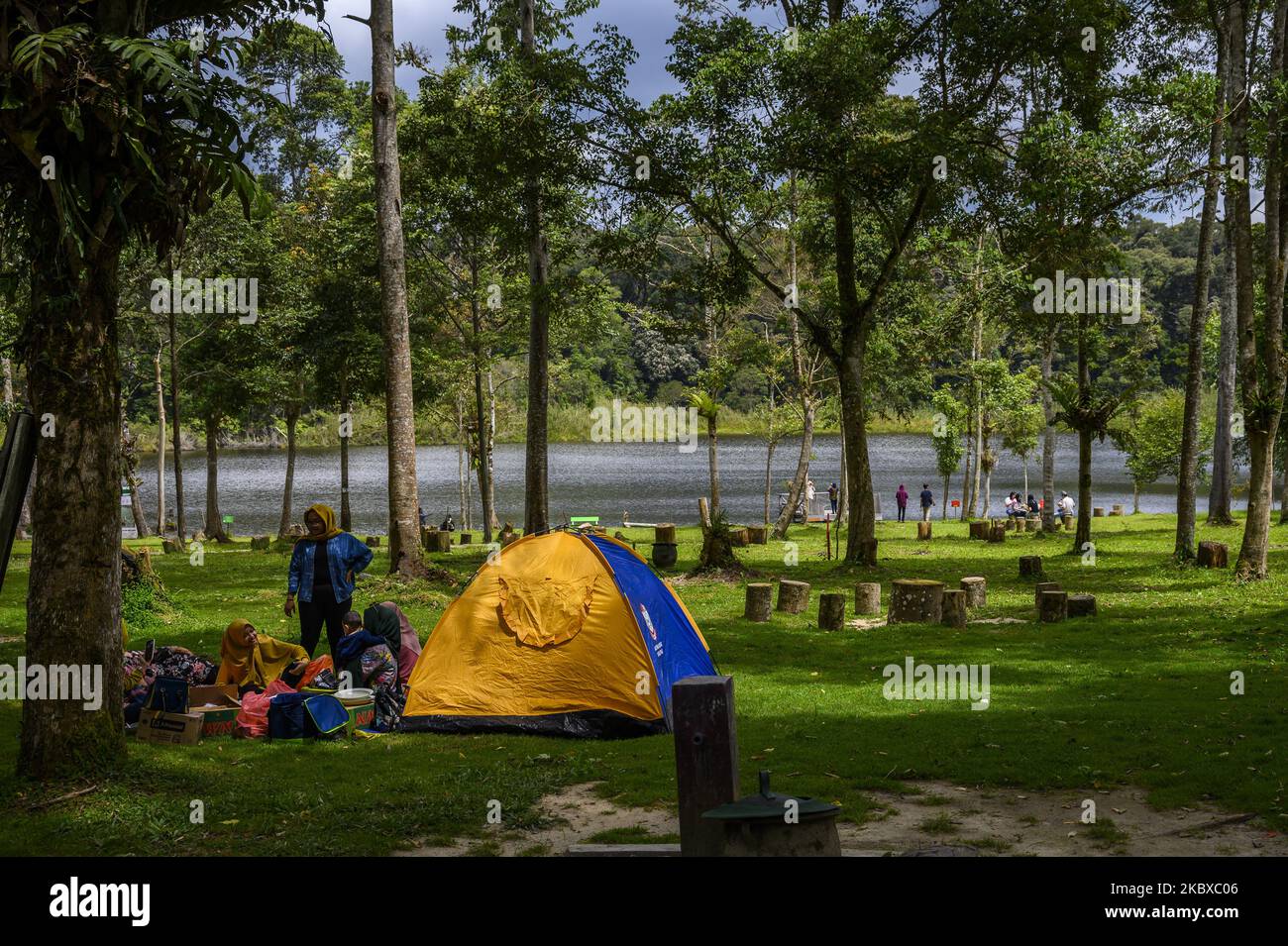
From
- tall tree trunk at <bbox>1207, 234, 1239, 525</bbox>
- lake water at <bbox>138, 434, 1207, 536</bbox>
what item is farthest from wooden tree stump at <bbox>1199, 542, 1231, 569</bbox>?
lake water at <bbox>138, 434, 1207, 536</bbox>

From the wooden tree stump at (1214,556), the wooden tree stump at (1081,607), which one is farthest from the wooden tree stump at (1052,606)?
the wooden tree stump at (1214,556)

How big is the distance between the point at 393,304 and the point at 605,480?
61.9 meters

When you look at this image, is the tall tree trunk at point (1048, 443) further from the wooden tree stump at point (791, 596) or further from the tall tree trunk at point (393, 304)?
the tall tree trunk at point (393, 304)

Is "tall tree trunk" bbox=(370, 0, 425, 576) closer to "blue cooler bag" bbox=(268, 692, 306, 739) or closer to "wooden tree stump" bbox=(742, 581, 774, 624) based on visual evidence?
"wooden tree stump" bbox=(742, 581, 774, 624)

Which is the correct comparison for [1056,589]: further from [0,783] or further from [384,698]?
[0,783]

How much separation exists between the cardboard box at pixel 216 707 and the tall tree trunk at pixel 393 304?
8523mm

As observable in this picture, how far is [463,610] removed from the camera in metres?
11.3

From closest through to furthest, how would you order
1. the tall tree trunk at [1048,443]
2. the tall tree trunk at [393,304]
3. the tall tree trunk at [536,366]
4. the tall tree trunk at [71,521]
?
the tall tree trunk at [71,521]
the tall tree trunk at [393,304]
the tall tree trunk at [536,366]
the tall tree trunk at [1048,443]

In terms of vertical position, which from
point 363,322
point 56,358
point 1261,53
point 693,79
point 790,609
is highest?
point 1261,53

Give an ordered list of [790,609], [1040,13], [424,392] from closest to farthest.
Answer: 1. [790,609]
2. [1040,13]
3. [424,392]

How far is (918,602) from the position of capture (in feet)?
55.2

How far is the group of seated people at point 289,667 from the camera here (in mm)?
10789

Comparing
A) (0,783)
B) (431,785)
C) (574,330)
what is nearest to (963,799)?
(431,785)

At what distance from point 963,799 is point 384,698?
535cm
